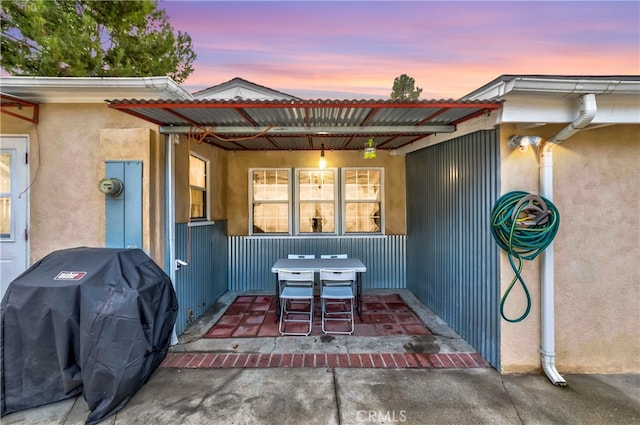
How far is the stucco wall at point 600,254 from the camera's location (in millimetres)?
3002

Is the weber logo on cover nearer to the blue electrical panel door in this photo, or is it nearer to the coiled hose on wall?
the blue electrical panel door

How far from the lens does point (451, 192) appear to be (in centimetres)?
397

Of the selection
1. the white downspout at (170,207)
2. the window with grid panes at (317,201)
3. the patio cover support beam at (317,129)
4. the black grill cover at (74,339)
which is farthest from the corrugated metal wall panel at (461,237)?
the white downspout at (170,207)

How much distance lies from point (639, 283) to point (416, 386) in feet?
9.00

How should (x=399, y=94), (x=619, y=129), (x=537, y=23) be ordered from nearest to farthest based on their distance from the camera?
(x=619, y=129) < (x=537, y=23) < (x=399, y=94)

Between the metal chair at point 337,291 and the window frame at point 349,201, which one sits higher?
the window frame at point 349,201

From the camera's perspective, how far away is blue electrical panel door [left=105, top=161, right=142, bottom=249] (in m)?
3.25

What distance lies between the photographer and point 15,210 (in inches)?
133

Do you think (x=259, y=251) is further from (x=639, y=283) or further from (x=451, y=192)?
(x=639, y=283)

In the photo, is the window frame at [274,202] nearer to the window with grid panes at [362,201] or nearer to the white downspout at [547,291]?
the window with grid panes at [362,201]

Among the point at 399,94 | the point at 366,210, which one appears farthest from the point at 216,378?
the point at 399,94

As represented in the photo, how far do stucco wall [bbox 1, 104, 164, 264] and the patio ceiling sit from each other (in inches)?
27.8

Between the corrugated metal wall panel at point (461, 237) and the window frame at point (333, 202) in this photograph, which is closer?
the corrugated metal wall panel at point (461, 237)

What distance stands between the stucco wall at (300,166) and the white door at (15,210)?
123 inches
